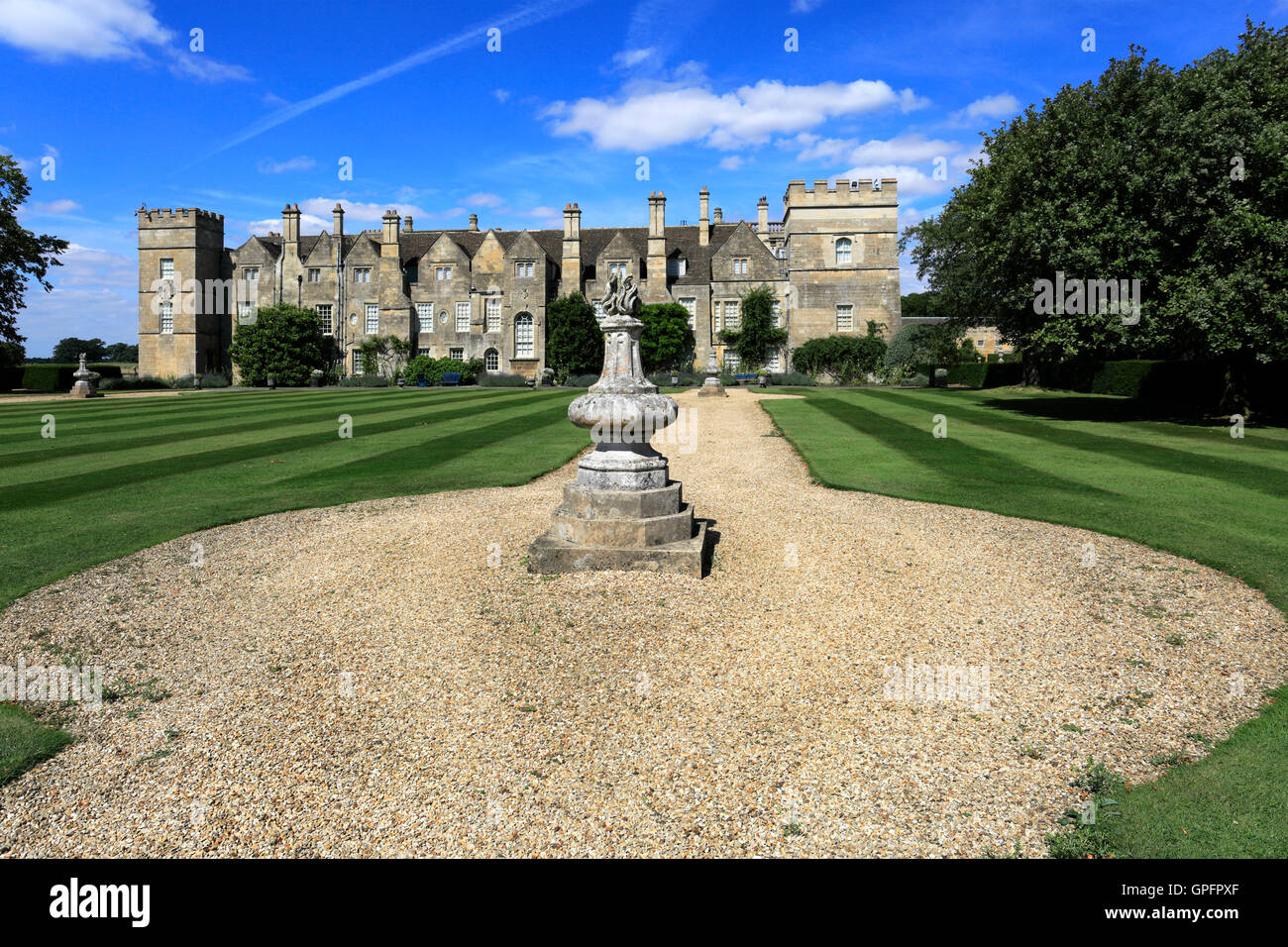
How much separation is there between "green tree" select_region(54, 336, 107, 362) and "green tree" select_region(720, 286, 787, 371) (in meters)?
90.0

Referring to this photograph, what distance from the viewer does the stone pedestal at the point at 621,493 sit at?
716 cm

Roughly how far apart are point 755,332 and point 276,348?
32.4 meters

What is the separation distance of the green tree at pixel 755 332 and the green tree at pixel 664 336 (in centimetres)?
313

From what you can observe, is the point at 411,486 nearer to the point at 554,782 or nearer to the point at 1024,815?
the point at 554,782

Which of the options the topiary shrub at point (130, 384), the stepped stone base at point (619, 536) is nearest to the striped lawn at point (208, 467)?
the stepped stone base at point (619, 536)

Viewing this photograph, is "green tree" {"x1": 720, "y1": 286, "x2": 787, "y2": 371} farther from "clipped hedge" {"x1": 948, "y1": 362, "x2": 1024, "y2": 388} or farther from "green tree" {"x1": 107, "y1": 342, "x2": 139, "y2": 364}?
"green tree" {"x1": 107, "y1": 342, "x2": 139, "y2": 364}

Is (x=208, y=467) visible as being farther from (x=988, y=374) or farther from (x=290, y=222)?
(x=290, y=222)

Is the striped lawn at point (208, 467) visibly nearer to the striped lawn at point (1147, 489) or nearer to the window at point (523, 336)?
the striped lawn at point (1147, 489)

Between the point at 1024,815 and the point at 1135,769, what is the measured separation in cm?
89

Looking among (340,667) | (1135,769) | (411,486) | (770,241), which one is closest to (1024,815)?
(1135,769)

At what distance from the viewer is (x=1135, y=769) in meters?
4.06

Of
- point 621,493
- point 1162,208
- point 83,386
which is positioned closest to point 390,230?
point 83,386

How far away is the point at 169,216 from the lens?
54906 mm
